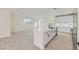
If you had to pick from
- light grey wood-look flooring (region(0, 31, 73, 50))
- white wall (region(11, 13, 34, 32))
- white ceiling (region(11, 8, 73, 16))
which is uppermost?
white ceiling (region(11, 8, 73, 16))

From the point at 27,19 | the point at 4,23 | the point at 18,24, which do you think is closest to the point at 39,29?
the point at 27,19

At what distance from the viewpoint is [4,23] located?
4.16 ft

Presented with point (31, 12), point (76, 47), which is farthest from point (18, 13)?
point (76, 47)

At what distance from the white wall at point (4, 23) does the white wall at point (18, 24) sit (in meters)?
0.07

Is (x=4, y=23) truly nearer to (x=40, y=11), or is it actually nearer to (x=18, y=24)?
(x=18, y=24)

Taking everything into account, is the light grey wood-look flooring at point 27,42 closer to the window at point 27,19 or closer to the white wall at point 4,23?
the white wall at point 4,23

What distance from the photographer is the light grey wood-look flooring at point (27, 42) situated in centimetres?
124

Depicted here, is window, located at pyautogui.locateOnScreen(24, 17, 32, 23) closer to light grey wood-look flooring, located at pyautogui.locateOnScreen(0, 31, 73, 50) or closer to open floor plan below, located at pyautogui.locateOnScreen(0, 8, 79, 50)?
open floor plan below, located at pyautogui.locateOnScreen(0, 8, 79, 50)

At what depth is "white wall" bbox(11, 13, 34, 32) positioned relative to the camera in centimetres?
133

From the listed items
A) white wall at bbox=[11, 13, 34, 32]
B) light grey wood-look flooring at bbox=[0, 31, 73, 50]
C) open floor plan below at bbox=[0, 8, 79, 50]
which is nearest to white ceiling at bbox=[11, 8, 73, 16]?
open floor plan below at bbox=[0, 8, 79, 50]

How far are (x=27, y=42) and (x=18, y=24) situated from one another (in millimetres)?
343

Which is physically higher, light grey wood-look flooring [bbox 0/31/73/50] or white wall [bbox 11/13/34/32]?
white wall [bbox 11/13/34/32]

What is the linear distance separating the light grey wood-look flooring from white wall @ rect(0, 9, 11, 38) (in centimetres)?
8

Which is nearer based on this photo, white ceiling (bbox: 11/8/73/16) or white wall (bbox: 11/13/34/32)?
white ceiling (bbox: 11/8/73/16)
